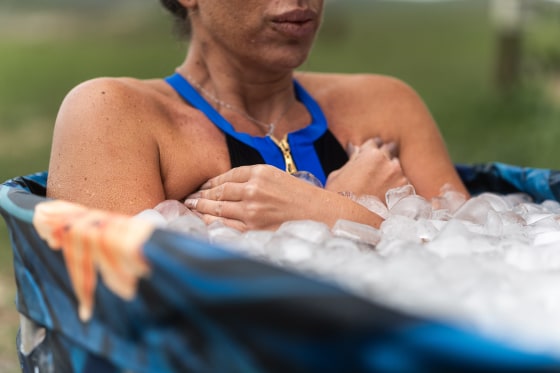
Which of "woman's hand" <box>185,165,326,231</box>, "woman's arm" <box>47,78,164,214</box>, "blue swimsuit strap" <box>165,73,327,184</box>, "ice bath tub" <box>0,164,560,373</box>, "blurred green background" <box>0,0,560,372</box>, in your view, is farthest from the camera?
"blurred green background" <box>0,0,560,372</box>

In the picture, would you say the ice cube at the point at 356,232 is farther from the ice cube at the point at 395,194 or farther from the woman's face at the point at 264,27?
the woman's face at the point at 264,27

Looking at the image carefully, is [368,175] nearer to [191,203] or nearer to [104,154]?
[191,203]

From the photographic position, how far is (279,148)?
2.19 meters

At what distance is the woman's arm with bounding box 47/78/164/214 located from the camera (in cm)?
179

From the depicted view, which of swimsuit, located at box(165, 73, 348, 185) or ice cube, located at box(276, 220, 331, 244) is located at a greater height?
ice cube, located at box(276, 220, 331, 244)

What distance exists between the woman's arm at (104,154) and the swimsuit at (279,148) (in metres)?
0.25

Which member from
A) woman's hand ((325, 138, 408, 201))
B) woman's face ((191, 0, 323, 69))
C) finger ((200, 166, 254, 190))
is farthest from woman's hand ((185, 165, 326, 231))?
woman's face ((191, 0, 323, 69))

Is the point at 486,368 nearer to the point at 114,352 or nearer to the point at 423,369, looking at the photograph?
the point at 423,369

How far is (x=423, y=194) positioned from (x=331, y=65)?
6472 mm

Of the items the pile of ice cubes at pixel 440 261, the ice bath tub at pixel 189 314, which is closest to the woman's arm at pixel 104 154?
the pile of ice cubes at pixel 440 261

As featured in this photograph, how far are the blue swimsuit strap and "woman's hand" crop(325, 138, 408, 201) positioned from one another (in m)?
0.11

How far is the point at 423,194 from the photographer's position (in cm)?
233

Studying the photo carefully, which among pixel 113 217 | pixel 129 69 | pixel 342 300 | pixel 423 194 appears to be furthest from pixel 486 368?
pixel 129 69

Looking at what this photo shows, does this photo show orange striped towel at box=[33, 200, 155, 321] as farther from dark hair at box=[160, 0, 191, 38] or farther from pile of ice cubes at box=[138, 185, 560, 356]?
dark hair at box=[160, 0, 191, 38]
